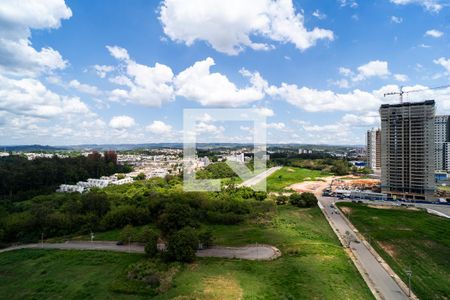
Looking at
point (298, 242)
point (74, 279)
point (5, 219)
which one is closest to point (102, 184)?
point (5, 219)

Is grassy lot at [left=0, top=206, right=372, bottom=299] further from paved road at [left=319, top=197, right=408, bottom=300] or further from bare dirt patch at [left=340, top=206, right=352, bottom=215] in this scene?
bare dirt patch at [left=340, top=206, right=352, bottom=215]

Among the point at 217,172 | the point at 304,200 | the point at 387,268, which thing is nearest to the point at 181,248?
the point at 387,268

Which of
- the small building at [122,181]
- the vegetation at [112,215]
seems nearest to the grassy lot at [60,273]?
the vegetation at [112,215]

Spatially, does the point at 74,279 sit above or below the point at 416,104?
below

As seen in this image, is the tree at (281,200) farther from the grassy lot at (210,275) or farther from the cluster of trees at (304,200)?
the grassy lot at (210,275)

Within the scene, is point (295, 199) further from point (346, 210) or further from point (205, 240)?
point (205, 240)

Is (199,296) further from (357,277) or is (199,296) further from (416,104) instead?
(416,104)

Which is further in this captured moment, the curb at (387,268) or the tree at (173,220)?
the tree at (173,220)
